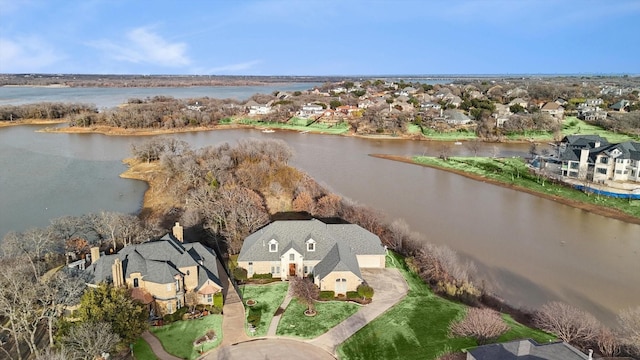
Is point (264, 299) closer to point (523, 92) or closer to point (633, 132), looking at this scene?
point (633, 132)

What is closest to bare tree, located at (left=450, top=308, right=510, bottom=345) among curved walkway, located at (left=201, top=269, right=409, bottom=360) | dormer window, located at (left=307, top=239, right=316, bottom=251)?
curved walkway, located at (left=201, top=269, right=409, bottom=360)

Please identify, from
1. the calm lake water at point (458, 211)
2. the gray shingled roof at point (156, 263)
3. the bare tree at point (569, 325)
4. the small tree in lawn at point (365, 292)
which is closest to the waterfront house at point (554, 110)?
the calm lake water at point (458, 211)

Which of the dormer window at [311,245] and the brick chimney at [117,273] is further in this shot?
the dormer window at [311,245]

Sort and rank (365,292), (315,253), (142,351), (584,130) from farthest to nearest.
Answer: (584,130)
(315,253)
(365,292)
(142,351)

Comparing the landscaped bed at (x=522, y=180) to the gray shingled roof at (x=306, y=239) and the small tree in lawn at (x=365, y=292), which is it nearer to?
the gray shingled roof at (x=306, y=239)

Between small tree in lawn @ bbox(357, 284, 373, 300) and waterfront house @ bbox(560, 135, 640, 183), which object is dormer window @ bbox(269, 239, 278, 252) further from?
waterfront house @ bbox(560, 135, 640, 183)

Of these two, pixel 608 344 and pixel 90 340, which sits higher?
pixel 90 340

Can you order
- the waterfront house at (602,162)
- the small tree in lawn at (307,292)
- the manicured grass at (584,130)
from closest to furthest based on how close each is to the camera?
1. the small tree in lawn at (307,292)
2. the waterfront house at (602,162)
3. the manicured grass at (584,130)

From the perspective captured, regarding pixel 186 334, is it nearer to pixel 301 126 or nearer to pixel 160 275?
pixel 160 275

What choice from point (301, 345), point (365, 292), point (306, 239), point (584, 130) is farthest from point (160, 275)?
point (584, 130)
